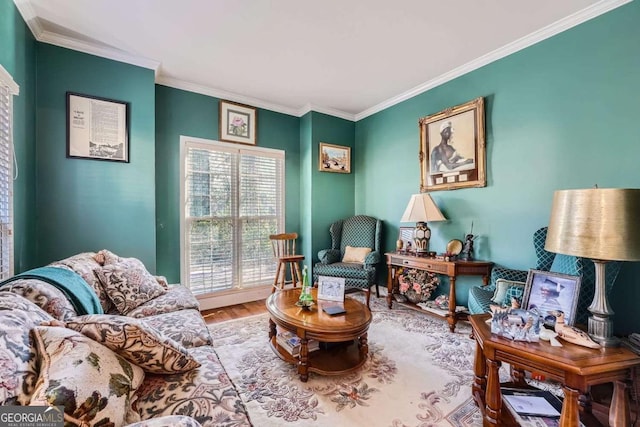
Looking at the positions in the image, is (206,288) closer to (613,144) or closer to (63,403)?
(63,403)

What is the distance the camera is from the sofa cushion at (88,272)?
1826 millimetres

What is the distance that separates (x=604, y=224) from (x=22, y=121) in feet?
12.6

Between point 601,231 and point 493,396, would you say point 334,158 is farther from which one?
point 493,396

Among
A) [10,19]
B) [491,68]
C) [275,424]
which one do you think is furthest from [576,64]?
[10,19]

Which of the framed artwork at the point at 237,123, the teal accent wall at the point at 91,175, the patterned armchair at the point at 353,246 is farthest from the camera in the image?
the framed artwork at the point at 237,123

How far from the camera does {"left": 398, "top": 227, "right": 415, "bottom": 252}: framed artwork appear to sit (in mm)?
3359

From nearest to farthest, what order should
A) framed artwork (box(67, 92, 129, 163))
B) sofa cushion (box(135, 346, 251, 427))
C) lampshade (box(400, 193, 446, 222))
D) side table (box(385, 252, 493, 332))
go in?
sofa cushion (box(135, 346, 251, 427)) → framed artwork (box(67, 92, 129, 163)) → side table (box(385, 252, 493, 332)) → lampshade (box(400, 193, 446, 222))

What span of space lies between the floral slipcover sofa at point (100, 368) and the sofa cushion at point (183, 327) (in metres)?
0.01

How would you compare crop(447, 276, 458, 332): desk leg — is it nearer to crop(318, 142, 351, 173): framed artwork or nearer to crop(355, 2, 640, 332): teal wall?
crop(355, 2, 640, 332): teal wall

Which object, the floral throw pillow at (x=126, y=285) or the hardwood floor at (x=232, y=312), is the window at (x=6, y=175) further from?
the hardwood floor at (x=232, y=312)

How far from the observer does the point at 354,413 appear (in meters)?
1.59

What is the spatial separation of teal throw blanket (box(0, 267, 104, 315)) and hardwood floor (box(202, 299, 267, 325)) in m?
1.58

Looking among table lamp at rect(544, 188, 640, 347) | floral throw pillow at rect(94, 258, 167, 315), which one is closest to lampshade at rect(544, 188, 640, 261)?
table lamp at rect(544, 188, 640, 347)

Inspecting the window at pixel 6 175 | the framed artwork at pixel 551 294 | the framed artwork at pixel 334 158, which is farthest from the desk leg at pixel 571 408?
Answer: the framed artwork at pixel 334 158
